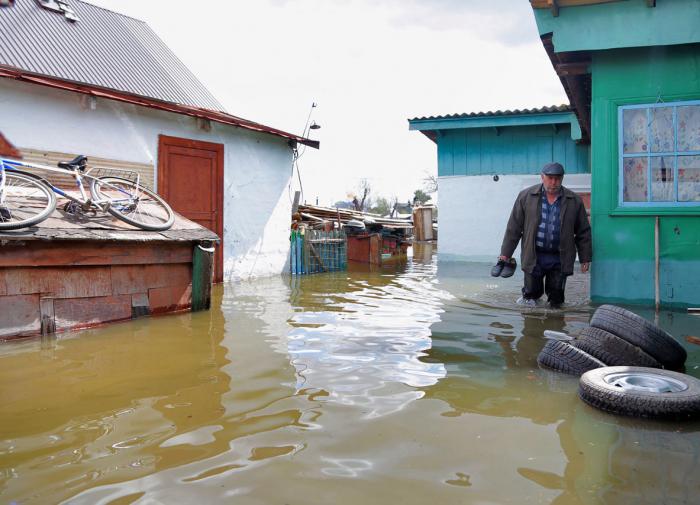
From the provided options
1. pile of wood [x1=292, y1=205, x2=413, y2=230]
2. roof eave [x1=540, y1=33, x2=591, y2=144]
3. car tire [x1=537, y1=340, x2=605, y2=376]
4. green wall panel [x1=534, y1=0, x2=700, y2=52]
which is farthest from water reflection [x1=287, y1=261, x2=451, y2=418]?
pile of wood [x1=292, y1=205, x2=413, y2=230]

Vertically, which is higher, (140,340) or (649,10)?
(649,10)

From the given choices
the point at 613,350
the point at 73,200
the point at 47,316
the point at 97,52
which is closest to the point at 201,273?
the point at 73,200

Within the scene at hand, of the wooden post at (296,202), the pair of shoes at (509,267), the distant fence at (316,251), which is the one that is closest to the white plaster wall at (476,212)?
the distant fence at (316,251)

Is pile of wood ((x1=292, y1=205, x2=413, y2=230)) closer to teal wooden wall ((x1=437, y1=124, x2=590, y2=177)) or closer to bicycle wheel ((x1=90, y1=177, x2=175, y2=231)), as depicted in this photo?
teal wooden wall ((x1=437, y1=124, x2=590, y2=177))

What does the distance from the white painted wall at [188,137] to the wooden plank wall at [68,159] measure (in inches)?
3.5

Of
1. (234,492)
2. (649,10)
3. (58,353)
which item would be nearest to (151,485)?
(234,492)

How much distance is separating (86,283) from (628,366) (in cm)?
501

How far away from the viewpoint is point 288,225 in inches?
507

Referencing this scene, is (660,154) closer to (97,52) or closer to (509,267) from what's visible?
(509,267)

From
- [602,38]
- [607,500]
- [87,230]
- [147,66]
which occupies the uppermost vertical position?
[147,66]

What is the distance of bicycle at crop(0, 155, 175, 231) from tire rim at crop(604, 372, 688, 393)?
5.04 meters

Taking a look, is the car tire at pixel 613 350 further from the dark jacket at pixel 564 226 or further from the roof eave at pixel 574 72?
the roof eave at pixel 574 72

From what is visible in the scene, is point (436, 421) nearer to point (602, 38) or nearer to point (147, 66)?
point (602, 38)

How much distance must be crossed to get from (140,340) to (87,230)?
1434mm
